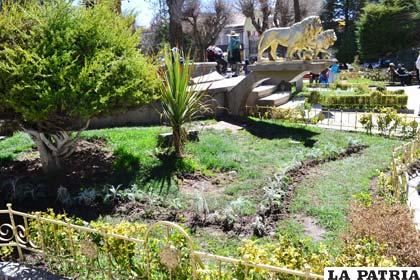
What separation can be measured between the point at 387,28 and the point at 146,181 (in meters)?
32.9

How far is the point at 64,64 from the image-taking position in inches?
241

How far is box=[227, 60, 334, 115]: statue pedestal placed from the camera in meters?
10.6

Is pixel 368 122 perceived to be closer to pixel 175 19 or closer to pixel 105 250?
pixel 175 19

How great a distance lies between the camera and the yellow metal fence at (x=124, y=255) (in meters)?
3.16

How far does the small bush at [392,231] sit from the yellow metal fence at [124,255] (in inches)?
39.0

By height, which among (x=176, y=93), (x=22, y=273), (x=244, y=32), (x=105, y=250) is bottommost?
(x=22, y=273)

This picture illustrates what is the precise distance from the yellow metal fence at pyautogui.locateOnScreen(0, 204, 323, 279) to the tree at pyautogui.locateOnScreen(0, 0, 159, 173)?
7.44 feet

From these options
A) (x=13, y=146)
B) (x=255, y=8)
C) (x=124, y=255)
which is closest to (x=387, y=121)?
(x=124, y=255)

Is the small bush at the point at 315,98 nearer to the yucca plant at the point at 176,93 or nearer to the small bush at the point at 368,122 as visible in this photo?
the small bush at the point at 368,122

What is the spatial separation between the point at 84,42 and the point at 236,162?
3.35 metres

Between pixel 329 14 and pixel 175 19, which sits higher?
pixel 329 14

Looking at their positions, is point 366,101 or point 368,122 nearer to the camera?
point 368,122

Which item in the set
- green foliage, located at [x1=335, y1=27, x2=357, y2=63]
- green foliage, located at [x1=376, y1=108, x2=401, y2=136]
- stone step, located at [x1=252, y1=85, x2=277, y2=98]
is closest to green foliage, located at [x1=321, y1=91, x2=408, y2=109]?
stone step, located at [x1=252, y1=85, x2=277, y2=98]

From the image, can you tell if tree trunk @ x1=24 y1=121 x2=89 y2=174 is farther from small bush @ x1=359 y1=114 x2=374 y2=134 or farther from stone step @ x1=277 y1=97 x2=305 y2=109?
stone step @ x1=277 y1=97 x2=305 y2=109
